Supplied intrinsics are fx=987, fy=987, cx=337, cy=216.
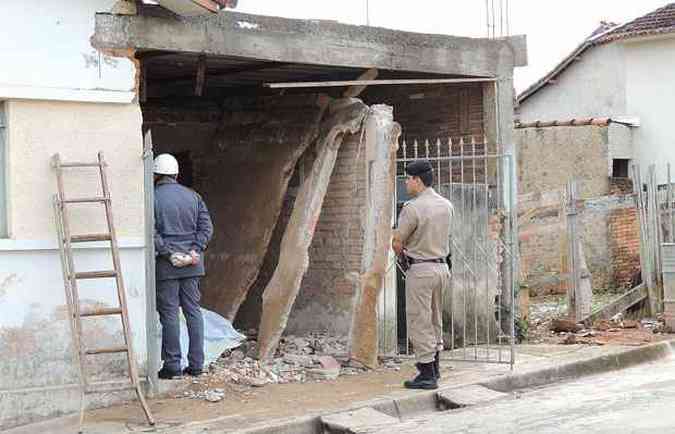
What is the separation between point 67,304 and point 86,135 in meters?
1.37

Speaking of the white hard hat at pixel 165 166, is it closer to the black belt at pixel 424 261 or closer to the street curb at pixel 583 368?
the black belt at pixel 424 261

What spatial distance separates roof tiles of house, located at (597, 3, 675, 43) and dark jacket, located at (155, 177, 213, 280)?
1533 cm

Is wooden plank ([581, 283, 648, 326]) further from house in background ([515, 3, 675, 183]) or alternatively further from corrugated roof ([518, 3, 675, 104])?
corrugated roof ([518, 3, 675, 104])

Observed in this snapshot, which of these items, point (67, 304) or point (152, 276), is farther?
point (152, 276)

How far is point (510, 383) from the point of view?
8.78 metres

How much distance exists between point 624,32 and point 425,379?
15.7m

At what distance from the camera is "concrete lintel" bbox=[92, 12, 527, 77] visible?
322 inches

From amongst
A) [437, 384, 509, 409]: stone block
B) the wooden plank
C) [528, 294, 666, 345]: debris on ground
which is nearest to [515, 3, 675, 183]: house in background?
the wooden plank

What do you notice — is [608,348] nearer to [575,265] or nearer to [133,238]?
[575,265]

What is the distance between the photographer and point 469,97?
11.2 metres

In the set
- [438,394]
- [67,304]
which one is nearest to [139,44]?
[67,304]

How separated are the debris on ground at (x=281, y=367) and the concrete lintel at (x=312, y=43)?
111 inches

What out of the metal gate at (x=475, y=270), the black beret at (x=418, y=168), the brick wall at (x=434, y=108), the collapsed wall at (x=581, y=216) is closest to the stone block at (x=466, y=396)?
the metal gate at (x=475, y=270)

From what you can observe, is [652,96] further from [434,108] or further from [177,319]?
[177,319]
